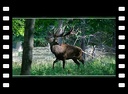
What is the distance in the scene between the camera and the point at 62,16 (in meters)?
5.16

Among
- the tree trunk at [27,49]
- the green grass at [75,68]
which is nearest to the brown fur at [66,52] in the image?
the green grass at [75,68]

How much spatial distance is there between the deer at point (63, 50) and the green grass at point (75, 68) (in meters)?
0.11

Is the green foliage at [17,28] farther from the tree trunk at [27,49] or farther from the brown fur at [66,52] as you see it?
the brown fur at [66,52]

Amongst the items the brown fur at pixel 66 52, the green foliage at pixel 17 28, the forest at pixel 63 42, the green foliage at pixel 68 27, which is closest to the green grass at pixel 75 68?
the forest at pixel 63 42

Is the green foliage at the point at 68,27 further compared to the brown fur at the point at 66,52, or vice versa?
the brown fur at the point at 66,52

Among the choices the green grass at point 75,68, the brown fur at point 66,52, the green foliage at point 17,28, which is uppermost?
the green foliage at point 17,28

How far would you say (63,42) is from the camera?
5387 millimetres

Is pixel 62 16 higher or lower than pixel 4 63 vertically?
higher

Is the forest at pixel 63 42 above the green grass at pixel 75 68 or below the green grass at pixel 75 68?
above

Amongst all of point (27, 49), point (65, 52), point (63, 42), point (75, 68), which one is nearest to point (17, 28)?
point (27, 49)

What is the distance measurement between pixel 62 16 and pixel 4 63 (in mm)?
1437

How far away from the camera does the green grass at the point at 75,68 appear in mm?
5246
